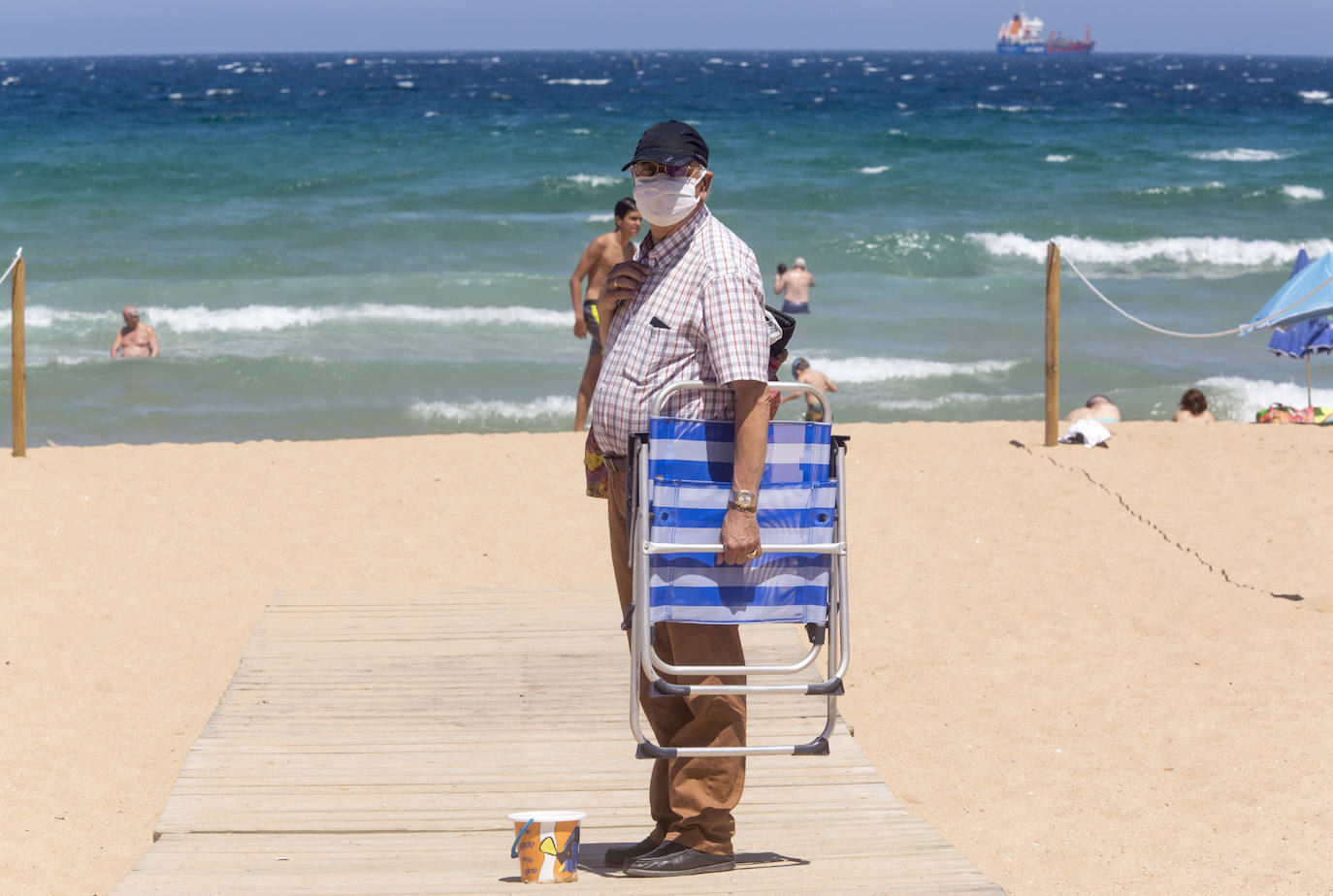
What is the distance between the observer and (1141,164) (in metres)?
35.3

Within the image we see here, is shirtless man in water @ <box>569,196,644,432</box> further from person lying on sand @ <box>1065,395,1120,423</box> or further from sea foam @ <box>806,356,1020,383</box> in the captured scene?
sea foam @ <box>806,356,1020,383</box>

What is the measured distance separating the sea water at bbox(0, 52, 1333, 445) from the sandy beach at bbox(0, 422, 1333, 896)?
4164 mm

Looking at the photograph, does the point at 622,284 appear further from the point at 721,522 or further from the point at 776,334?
the point at 721,522

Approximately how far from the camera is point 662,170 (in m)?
3.27

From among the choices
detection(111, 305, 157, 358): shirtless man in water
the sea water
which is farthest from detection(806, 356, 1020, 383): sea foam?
detection(111, 305, 157, 358): shirtless man in water

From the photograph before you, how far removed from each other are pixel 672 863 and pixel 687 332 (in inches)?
48.4

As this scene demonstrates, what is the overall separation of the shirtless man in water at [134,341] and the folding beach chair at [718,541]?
1274 centimetres

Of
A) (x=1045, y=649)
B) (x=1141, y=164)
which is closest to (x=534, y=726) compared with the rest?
(x=1045, y=649)

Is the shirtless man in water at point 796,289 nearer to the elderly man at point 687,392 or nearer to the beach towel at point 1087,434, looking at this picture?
the beach towel at point 1087,434

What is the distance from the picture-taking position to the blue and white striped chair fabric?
10.4ft

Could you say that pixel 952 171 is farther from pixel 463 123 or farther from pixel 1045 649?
pixel 1045 649

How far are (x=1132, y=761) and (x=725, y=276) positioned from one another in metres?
2.85

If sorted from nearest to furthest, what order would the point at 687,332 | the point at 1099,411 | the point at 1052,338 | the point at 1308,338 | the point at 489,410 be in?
the point at 687,332, the point at 1052,338, the point at 1308,338, the point at 1099,411, the point at 489,410

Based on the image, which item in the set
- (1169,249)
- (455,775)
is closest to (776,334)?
(455,775)
